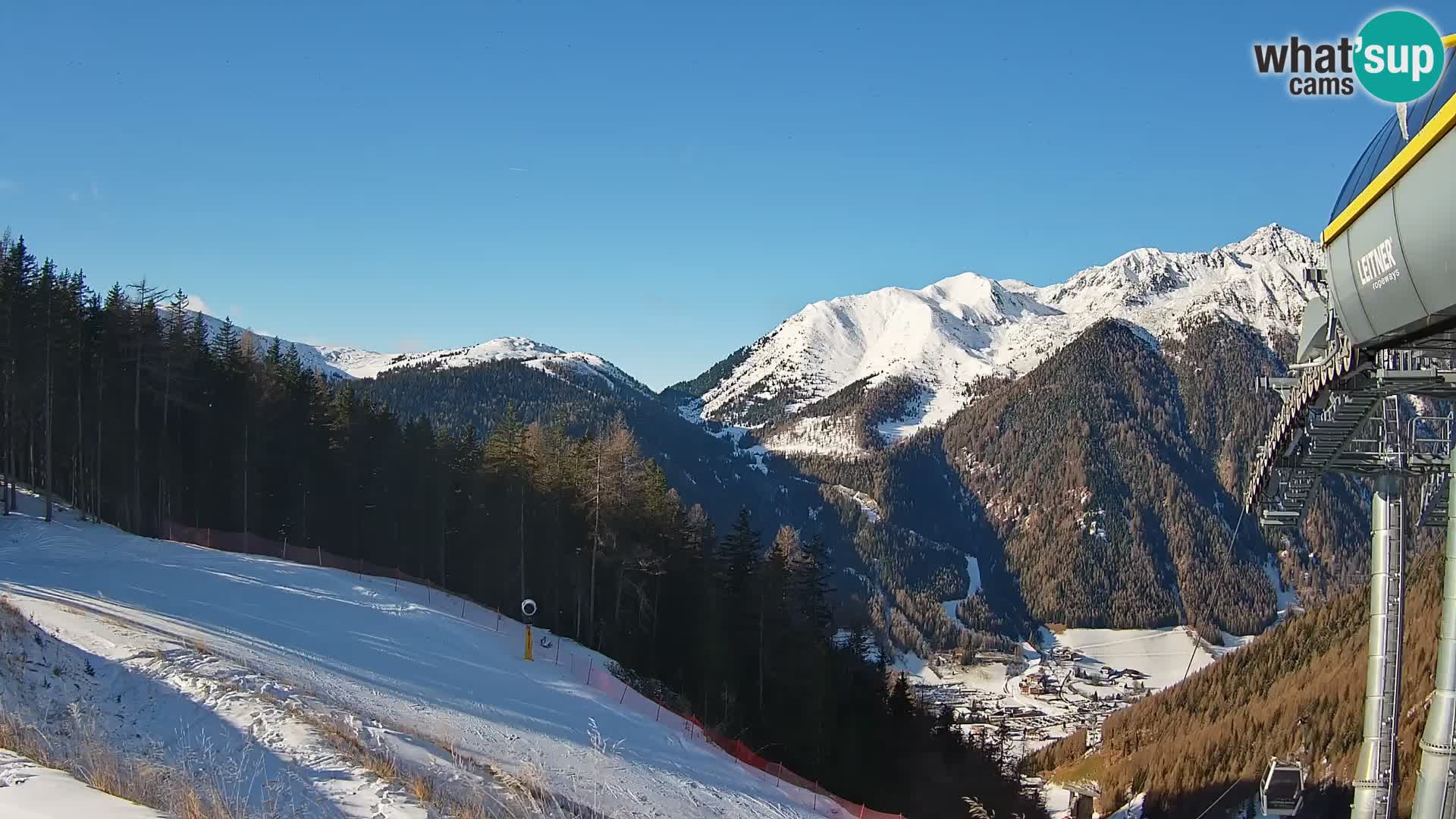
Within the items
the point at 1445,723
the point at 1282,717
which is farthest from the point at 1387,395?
the point at 1282,717

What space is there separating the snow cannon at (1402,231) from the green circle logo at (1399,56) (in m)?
0.15

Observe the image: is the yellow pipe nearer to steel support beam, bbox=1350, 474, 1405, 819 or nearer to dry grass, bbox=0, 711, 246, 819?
steel support beam, bbox=1350, 474, 1405, 819

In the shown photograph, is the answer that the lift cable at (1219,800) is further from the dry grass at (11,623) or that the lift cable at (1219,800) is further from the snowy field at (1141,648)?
the snowy field at (1141,648)

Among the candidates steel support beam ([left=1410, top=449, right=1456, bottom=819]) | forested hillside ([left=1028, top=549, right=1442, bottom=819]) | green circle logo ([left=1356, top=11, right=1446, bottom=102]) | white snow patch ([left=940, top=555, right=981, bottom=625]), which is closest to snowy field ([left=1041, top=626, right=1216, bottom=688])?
white snow patch ([left=940, top=555, right=981, bottom=625])

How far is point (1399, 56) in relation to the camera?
7879 mm

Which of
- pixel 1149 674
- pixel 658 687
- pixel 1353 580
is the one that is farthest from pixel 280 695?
pixel 1353 580

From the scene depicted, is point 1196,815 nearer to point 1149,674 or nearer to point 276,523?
point 276,523

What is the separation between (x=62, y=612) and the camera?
55.1ft

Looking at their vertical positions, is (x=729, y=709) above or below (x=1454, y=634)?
below

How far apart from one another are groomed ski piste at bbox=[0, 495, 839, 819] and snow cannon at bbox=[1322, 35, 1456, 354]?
9222mm

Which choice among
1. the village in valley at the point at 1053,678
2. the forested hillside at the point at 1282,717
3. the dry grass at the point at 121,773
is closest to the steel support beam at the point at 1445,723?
the dry grass at the point at 121,773

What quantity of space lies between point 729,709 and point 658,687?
5.59 m

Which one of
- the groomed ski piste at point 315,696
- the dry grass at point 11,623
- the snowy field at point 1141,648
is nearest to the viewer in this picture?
the groomed ski piste at point 315,696

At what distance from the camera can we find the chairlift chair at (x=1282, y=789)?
19.1 meters
